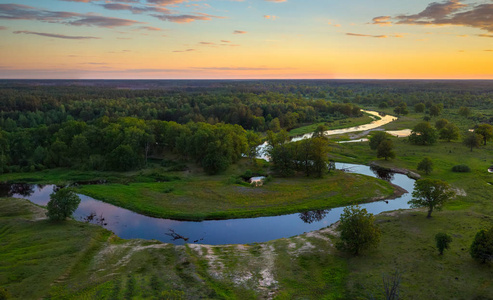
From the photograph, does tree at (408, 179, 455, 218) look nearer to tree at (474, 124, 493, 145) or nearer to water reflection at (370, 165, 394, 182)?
water reflection at (370, 165, 394, 182)

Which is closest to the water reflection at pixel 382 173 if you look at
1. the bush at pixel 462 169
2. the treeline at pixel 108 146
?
the bush at pixel 462 169

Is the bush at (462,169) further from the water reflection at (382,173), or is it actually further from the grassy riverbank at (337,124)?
the grassy riverbank at (337,124)

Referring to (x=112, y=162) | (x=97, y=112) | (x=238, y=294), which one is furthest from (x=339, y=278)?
(x=97, y=112)

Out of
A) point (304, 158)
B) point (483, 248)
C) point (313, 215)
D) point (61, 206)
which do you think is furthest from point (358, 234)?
point (61, 206)

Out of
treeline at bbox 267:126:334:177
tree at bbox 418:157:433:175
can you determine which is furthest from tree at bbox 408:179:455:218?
tree at bbox 418:157:433:175

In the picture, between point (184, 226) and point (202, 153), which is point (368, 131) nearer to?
point (202, 153)

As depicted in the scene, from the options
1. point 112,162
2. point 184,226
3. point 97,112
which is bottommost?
point 184,226
